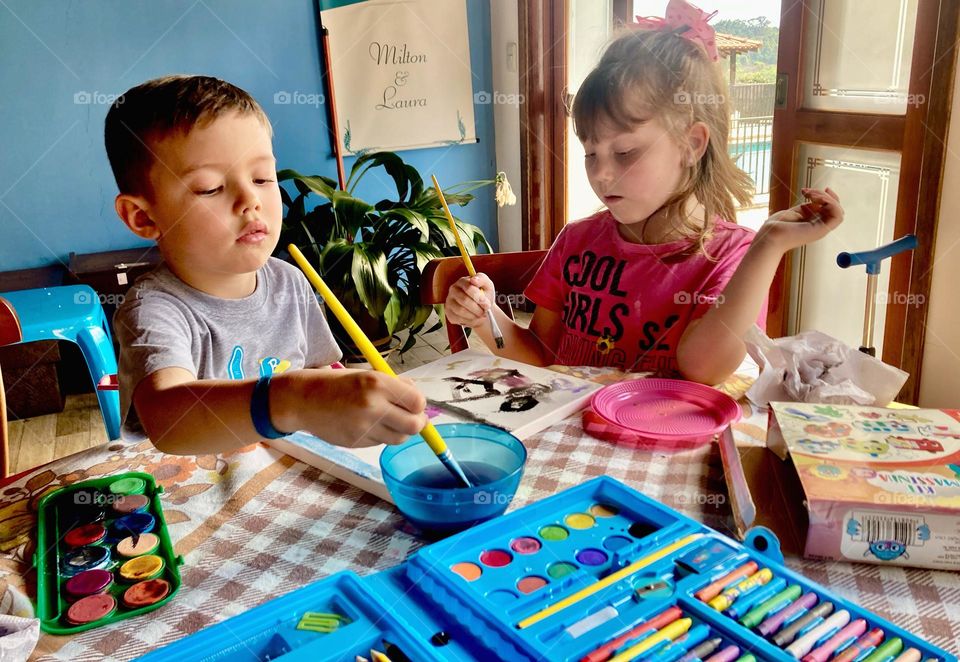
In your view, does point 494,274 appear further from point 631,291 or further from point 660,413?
point 660,413

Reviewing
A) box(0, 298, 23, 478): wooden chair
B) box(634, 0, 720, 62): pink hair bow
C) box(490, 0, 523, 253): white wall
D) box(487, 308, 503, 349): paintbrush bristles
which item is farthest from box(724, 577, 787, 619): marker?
box(490, 0, 523, 253): white wall

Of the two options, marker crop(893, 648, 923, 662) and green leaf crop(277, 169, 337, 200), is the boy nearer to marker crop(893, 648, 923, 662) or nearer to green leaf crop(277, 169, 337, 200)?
marker crop(893, 648, 923, 662)

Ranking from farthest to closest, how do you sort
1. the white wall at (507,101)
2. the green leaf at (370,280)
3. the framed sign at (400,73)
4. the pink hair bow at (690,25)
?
the white wall at (507,101) → the framed sign at (400,73) → the green leaf at (370,280) → the pink hair bow at (690,25)

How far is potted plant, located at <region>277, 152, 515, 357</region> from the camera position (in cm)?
265

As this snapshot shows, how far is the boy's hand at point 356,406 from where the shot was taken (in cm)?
59

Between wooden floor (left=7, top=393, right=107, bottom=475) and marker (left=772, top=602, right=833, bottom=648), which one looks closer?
marker (left=772, top=602, right=833, bottom=648)

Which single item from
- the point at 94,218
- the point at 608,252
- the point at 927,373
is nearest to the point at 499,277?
the point at 608,252

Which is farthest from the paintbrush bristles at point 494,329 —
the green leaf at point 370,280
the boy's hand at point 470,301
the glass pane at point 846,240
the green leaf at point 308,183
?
the green leaf at point 308,183

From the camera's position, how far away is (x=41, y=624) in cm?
56

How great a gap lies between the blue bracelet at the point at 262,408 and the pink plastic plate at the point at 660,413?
0.38m

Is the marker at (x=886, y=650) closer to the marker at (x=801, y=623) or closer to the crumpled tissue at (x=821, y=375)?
the marker at (x=801, y=623)

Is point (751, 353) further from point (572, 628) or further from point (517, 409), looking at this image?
point (572, 628)

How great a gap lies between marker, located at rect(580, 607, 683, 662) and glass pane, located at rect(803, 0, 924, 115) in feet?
4.66

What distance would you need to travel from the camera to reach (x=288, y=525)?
0.69 meters
